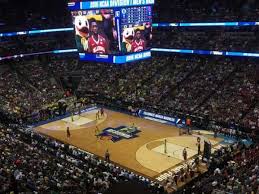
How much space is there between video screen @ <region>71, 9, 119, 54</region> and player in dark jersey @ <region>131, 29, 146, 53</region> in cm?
189

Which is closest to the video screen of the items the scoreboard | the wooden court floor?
the scoreboard

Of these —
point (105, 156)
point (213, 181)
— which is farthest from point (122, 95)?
point (213, 181)

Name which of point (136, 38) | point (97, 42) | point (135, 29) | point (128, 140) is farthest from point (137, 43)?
point (128, 140)

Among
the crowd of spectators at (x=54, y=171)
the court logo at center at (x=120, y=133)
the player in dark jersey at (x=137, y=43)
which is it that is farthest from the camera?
the player in dark jersey at (x=137, y=43)

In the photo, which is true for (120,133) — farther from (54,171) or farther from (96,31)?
(54,171)

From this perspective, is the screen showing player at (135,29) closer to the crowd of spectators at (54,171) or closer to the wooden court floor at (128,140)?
the wooden court floor at (128,140)

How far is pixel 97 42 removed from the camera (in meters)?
38.4

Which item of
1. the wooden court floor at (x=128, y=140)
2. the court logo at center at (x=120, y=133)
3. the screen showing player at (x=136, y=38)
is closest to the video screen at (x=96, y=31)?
the screen showing player at (x=136, y=38)

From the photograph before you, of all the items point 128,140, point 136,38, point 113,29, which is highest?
point 113,29

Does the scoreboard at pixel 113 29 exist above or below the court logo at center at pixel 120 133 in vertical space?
above

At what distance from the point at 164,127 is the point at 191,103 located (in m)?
5.05

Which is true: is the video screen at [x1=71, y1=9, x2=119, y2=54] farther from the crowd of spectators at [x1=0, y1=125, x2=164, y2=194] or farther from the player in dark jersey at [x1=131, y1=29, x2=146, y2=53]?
the crowd of spectators at [x1=0, y1=125, x2=164, y2=194]

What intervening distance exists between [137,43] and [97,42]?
3.88 m

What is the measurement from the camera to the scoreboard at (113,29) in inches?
1443
